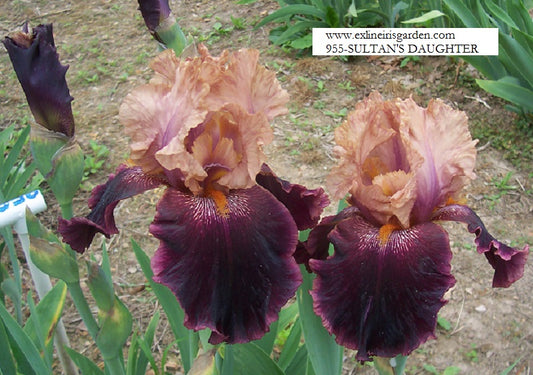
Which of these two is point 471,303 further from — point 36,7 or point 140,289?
point 36,7

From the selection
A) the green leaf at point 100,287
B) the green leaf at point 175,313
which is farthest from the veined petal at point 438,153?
the green leaf at point 175,313

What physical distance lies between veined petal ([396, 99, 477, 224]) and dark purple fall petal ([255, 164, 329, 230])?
144 millimetres

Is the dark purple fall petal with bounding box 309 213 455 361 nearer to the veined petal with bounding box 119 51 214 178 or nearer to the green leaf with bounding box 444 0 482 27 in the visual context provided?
the veined petal with bounding box 119 51 214 178

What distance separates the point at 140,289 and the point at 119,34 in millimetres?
2234

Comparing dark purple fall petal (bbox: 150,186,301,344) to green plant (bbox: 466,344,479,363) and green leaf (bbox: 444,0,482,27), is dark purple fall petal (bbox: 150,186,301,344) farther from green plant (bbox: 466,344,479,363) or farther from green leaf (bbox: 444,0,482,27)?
green leaf (bbox: 444,0,482,27)

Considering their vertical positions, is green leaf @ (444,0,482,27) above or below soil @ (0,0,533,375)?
above

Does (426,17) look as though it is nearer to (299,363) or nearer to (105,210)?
(299,363)

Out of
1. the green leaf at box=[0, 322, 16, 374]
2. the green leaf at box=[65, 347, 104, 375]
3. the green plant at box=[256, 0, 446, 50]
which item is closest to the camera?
the green leaf at box=[0, 322, 16, 374]

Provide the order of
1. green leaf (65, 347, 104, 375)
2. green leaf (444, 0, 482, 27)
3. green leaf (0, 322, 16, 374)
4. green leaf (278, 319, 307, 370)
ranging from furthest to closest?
green leaf (444, 0, 482, 27) → green leaf (278, 319, 307, 370) → green leaf (65, 347, 104, 375) → green leaf (0, 322, 16, 374)

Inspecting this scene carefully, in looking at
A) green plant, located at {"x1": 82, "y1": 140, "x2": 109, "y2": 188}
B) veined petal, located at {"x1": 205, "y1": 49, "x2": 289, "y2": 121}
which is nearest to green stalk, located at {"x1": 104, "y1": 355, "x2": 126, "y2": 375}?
veined petal, located at {"x1": 205, "y1": 49, "x2": 289, "y2": 121}

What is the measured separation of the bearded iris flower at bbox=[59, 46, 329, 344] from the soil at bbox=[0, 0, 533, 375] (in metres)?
1.09

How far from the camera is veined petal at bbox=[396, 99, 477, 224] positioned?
2.67ft

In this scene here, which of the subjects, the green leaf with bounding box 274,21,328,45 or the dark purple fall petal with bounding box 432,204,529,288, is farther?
the green leaf with bounding box 274,21,328,45

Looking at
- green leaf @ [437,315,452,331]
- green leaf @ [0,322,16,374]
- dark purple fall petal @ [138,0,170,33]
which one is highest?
dark purple fall petal @ [138,0,170,33]
